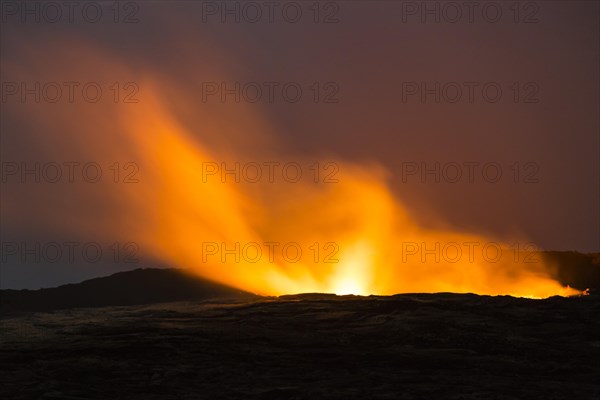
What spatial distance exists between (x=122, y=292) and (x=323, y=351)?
31433mm

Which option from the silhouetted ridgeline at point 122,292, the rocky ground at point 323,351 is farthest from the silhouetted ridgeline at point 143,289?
the rocky ground at point 323,351

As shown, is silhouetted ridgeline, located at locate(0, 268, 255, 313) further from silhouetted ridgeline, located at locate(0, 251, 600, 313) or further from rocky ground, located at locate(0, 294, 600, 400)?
rocky ground, located at locate(0, 294, 600, 400)

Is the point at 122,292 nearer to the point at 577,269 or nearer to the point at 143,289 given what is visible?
the point at 143,289

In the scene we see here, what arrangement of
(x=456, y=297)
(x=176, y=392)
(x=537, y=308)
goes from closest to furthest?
(x=176, y=392) < (x=537, y=308) < (x=456, y=297)

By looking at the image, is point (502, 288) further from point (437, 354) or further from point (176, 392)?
point (176, 392)

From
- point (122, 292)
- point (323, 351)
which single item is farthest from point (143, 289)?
point (323, 351)

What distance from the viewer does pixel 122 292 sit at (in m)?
56.7

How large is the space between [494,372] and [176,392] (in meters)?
8.01

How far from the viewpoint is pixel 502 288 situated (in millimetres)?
45688

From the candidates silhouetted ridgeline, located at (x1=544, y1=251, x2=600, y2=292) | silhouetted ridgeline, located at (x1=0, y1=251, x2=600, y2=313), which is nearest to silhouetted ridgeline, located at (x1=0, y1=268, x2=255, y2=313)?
silhouetted ridgeline, located at (x1=0, y1=251, x2=600, y2=313)

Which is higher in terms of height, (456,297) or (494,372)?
(456,297)

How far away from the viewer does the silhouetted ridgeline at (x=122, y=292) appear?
54281mm

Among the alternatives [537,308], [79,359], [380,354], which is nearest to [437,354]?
[380,354]

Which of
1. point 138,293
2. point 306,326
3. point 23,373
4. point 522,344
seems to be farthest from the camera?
point 138,293
